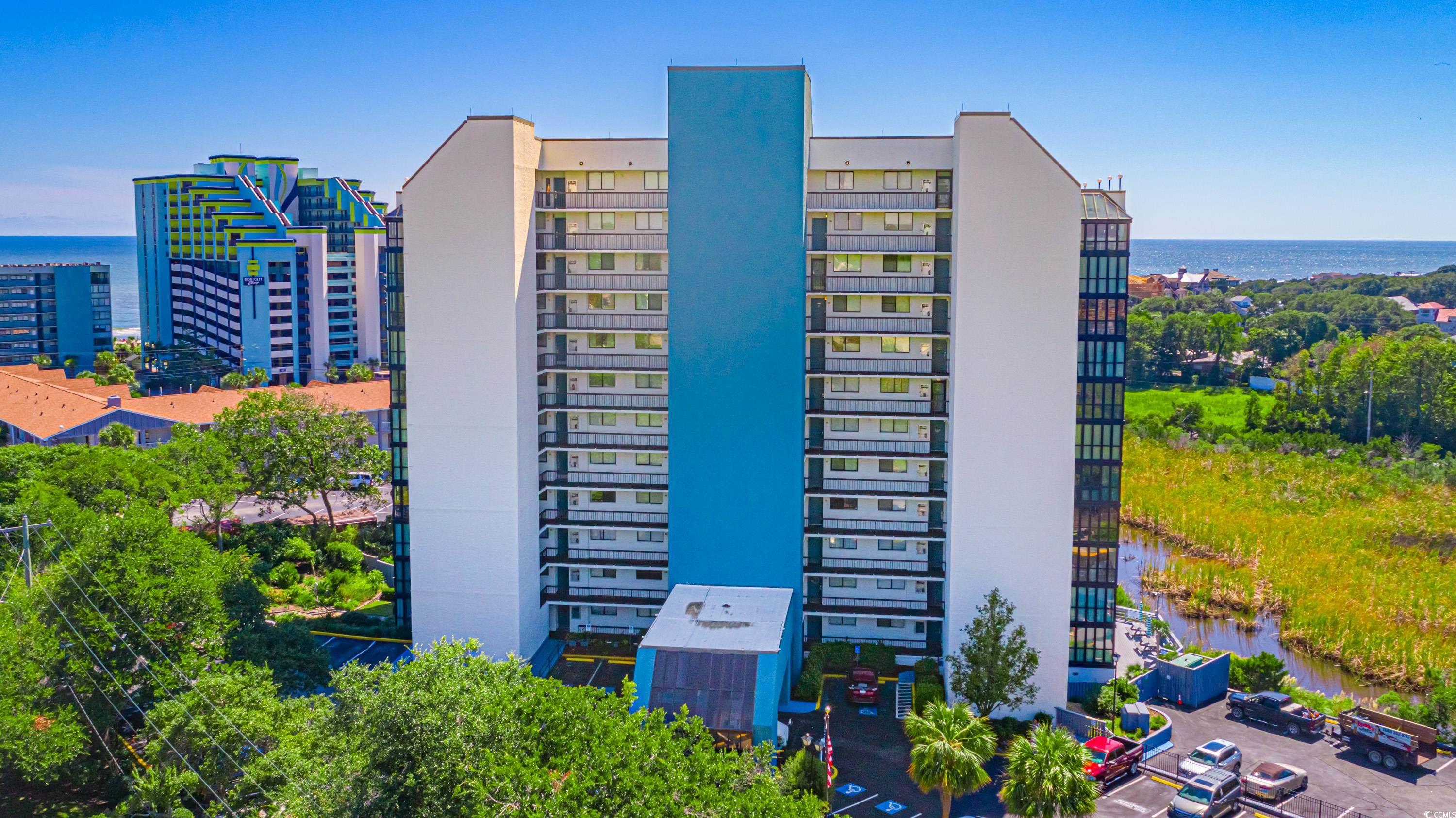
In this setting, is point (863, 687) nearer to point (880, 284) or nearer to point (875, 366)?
point (875, 366)

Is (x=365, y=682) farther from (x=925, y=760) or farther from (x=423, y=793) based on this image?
(x=925, y=760)

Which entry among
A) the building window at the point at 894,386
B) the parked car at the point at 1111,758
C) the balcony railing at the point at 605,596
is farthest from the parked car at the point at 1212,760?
the balcony railing at the point at 605,596

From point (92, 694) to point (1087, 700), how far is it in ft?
112

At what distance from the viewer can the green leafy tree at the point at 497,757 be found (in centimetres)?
2462

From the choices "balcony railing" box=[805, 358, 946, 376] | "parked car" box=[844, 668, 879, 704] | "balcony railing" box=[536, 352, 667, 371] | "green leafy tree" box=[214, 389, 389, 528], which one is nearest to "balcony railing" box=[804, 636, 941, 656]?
"parked car" box=[844, 668, 879, 704]

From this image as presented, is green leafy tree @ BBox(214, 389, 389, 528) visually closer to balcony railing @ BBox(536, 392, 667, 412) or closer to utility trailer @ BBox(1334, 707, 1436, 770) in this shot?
balcony railing @ BBox(536, 392, 667, 412)

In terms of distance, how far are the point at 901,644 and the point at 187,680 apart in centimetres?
2620

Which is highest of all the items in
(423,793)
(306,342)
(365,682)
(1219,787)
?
(306,342)

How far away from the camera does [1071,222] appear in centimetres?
Answer: 3928

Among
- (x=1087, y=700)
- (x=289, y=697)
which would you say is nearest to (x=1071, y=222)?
(x=1087, y=700)

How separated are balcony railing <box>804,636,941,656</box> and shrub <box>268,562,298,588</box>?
2581 cm

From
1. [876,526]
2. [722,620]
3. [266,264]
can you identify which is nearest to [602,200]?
[876,526]

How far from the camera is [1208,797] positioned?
33469 mm

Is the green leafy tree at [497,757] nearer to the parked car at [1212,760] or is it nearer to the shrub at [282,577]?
the parked car at [1212,760]
